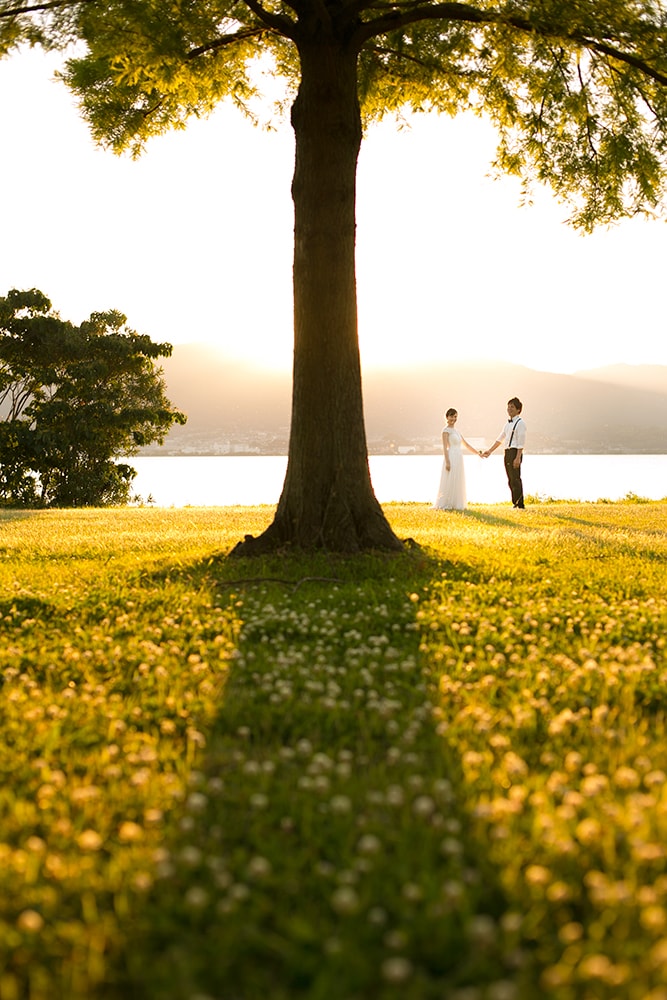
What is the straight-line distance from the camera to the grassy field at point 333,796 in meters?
2.50

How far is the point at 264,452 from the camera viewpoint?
470 ft

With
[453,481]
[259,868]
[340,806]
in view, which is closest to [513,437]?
[453,481]

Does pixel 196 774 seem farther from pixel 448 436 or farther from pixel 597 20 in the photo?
pixel 448 436

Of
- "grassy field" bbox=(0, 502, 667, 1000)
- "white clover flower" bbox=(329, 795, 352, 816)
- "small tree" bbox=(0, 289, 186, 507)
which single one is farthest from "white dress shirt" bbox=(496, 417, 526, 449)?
"small tree" bbox=(0, 289, 186, 507)

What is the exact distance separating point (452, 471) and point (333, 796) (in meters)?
17.3

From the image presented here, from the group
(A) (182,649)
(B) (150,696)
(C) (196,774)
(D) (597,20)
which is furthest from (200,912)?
(D) (597,20)

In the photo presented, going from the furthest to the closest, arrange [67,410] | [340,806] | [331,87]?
[67,410]
[331,87]
[340,806]

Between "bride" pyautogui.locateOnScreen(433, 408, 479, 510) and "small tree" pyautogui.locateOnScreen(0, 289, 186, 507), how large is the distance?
63.9ft

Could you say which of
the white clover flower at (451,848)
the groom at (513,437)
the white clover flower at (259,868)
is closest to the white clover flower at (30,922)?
the white clover flower at (259,868)

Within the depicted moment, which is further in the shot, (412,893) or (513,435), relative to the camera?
(513,435)

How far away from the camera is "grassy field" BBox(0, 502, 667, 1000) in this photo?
2.50m

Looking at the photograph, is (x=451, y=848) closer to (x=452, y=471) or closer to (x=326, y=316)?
(x=326, y=316)

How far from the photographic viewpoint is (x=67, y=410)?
34.4m

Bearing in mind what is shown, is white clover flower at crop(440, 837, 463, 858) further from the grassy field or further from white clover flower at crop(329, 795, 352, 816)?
white clover flower at crop(329, 795, 352, 816)
